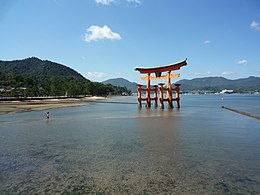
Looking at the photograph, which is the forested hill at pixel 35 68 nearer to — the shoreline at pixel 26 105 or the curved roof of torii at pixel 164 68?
the shoreline at pixel 26 105

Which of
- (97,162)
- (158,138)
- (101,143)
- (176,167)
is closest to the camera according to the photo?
(176,167)

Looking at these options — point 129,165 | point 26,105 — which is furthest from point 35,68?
point 129,165

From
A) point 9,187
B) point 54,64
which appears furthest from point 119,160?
point 54,64

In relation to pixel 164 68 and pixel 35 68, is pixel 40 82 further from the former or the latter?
pixel 164 68

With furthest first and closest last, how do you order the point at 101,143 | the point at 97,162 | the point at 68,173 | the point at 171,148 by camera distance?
the point at 101,143
the point at 171,148
the point at 97,162
the point at 68,173

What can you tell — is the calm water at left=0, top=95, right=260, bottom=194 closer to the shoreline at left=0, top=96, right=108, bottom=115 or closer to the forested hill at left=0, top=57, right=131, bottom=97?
the shoreline at left=0, top=96, right=108, bottom=115

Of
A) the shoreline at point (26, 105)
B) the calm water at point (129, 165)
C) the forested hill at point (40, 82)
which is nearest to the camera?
the calm water at point (129, 165)

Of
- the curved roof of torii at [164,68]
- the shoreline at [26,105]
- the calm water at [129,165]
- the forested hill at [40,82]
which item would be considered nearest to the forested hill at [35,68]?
the forested hill at [40,82]

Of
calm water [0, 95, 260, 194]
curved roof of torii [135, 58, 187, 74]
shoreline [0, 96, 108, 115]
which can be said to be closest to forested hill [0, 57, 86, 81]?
shoreline [0, 96, 108, 115]

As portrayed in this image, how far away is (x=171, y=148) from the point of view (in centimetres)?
1006

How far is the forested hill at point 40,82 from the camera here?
254ft

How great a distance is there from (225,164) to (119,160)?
3.87 m

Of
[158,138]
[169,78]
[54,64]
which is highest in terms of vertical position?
[54,64]

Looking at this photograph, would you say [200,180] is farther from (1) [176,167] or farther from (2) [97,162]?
(2) [97,162]
